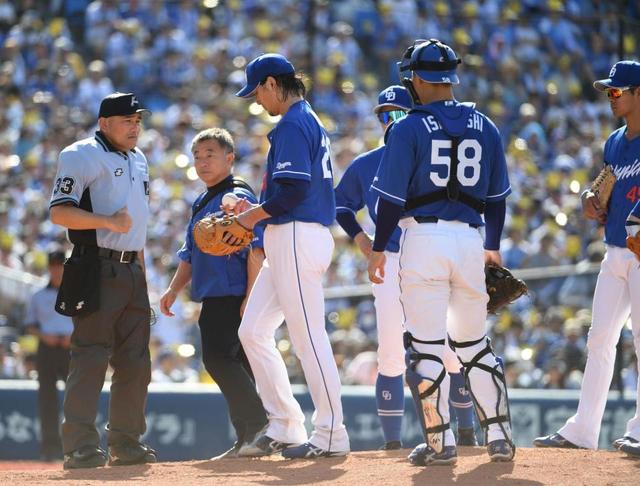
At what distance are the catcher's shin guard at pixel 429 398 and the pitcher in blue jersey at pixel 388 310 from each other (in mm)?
1278

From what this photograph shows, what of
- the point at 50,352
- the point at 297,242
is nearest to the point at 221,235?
the point at 297,242

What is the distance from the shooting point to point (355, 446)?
10.7 metres

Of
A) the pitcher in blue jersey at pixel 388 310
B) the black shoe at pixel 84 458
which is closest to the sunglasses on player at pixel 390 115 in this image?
the pitcher in blue jersey at pixel 388 310

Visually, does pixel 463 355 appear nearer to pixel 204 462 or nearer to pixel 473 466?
pixel 473 466

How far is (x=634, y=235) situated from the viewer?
6172 mm

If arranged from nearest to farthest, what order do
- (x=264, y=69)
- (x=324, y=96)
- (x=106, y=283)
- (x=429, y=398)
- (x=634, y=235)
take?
1. (x=429, y=398)
2. (x=634, y=235)
3. (x=264, y=69)
4. (x=106, y=283)
5. (x=324, y=96)

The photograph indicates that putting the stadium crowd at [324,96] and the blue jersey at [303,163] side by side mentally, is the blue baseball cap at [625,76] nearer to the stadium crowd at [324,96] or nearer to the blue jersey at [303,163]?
the blue jersey at [303,163]

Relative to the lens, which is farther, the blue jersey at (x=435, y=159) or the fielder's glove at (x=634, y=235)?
the fielder's glove at (x=634, y=235)

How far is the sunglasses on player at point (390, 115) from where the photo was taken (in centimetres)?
751

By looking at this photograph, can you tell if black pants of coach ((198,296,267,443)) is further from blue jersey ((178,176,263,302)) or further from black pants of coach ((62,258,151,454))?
black pants of coach ((62,258,151,454))

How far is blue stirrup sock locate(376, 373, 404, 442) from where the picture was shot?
7375mm

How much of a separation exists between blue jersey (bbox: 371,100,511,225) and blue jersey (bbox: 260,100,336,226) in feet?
1.72

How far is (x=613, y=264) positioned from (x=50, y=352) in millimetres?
5553

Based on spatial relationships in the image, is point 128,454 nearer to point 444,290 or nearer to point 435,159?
point 444,290
